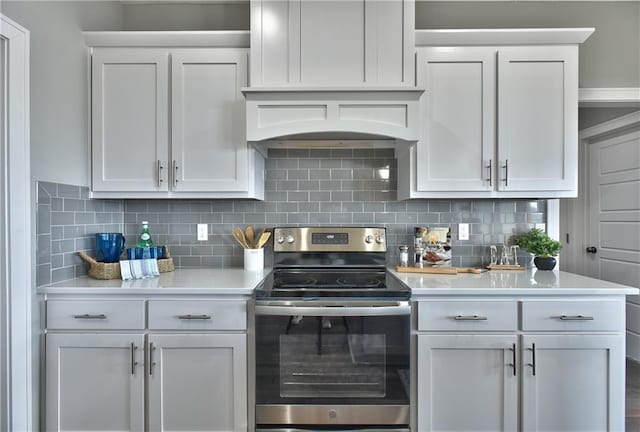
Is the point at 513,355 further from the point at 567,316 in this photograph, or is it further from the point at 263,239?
the point at 263,239

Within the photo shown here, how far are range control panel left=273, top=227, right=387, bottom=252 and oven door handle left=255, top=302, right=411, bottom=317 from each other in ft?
2.18

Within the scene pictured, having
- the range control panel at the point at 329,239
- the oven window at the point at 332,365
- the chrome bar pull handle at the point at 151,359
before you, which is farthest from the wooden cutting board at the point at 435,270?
the chrome bar pull handle at the point at 151,359

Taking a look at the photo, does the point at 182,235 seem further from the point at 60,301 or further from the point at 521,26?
the point at 521,26

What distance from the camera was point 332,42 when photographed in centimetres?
199

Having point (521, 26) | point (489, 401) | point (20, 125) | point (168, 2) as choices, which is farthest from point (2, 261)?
point (521, 26)

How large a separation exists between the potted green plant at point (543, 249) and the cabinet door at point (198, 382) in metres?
1.78

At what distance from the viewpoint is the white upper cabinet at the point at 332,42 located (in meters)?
1.98

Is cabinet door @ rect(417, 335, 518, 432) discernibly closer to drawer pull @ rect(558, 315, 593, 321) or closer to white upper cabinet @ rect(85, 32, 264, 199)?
drawer pull @ rect(558, 315, 593, 321)

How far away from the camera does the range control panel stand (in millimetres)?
2332

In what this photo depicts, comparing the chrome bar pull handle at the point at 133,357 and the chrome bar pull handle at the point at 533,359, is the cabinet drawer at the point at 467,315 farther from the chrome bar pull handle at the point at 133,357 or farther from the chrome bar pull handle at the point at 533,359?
the chrome bar pull handle at the point at 133,357

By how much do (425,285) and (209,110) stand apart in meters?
1.49

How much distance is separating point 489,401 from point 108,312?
1.83 m

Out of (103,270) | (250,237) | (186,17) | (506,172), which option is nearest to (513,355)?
(506,172)

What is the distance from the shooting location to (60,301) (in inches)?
68.9
